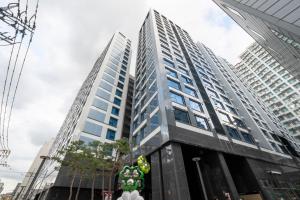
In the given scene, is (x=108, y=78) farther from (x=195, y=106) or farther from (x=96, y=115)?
(x=195, y=106)

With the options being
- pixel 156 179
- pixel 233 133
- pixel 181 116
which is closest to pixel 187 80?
pixel 181 116

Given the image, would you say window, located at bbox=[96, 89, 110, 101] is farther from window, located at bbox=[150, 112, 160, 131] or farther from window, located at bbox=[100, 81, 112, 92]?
window, located at bbox=[150, 112, 160, 131]

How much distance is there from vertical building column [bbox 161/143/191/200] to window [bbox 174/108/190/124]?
163 inches

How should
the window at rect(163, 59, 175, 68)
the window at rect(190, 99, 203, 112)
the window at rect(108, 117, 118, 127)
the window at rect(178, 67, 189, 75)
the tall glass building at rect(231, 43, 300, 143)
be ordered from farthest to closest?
the tall glass building at rect(231, 43, 300, 143) < the window at rect(108, 117, 118, 127) < the window at rect(178, 67, 189, 75) < the window at rect(163, 59, 175, 68) < the window at rect(190, 99, 203, 112)

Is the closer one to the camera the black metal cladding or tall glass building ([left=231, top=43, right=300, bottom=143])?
the black metal cladding

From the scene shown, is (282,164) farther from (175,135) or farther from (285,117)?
(285,117)

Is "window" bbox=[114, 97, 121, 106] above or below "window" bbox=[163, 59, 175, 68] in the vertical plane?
below

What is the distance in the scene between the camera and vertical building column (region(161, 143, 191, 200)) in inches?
481

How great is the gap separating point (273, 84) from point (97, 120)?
7024cm

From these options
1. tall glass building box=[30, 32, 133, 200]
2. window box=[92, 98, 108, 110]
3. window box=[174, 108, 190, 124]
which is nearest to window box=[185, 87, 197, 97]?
window box=[174, 108, 190, 124]

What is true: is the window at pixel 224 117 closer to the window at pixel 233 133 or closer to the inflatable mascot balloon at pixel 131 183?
the window at pixel 233 133

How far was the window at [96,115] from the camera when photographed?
28.1 metres

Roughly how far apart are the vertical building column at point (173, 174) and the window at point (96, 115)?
17332mm

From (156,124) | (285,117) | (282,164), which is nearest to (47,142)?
(156,124)
